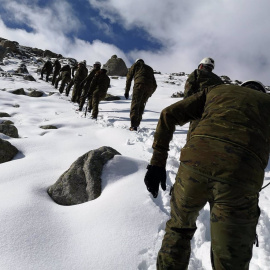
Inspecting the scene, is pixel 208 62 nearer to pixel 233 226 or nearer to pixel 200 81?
pixel 200 81

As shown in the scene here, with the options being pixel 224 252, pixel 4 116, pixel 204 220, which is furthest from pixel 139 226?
pixel 4 116

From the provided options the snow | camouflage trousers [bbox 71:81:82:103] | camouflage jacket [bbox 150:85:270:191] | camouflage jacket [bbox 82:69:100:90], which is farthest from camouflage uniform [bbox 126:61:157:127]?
camouflage trousers [bbox 71:81:82:103]

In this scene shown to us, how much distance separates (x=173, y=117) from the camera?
189 centimetres

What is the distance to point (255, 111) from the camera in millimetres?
1526

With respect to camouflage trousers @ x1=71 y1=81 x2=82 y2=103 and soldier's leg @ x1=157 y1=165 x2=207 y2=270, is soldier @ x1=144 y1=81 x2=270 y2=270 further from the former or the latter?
camouflage trousers @ x1=71 y1=81 x2=82 y2=103

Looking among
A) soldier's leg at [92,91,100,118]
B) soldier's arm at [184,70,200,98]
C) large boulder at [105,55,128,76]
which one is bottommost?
soldier's leg at [92,91,100,118]

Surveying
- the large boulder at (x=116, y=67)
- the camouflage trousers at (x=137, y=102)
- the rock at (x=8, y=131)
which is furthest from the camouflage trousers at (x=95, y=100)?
the large boulder at (x=116, y=67)

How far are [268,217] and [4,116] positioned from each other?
7511 mm

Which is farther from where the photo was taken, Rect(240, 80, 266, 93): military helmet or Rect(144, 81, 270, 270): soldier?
Rect(240, 80, 266, 93): military helmet

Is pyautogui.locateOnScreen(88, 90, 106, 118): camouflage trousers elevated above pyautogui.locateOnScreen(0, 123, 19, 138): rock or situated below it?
above

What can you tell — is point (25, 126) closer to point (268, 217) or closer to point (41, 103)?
point (41, 103)

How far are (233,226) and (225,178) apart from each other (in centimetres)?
27

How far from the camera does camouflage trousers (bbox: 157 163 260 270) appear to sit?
1.33 metres

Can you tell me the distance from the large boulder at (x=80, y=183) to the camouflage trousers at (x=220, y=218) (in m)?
1.48
